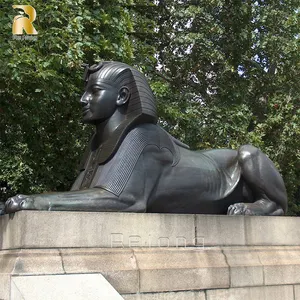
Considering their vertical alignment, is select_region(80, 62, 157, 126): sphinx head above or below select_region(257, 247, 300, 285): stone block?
above

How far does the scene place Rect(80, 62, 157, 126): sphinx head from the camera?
732 centimetres

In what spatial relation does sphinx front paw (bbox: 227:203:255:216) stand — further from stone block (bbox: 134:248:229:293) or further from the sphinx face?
the sphinx face

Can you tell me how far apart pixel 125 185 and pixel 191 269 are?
1.18 meters

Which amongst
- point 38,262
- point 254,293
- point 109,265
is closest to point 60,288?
point 38,262

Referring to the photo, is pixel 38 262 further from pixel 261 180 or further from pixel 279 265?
pixel 261 180

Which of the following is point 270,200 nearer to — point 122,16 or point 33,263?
point 33,263

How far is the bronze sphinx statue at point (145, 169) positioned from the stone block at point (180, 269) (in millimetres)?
626

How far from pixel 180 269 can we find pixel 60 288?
1613 millimetres

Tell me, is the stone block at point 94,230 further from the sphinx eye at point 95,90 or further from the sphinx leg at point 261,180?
the sphinx eye at point 95,90

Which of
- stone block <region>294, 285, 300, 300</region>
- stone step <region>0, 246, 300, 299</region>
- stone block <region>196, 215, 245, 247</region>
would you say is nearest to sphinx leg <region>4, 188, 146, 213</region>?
stone step <region>0, 246, 300, 299</region>

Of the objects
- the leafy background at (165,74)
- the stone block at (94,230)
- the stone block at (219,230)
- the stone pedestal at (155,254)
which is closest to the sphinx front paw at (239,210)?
the stone pedestal at (155,254)

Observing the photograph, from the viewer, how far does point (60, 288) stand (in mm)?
5184

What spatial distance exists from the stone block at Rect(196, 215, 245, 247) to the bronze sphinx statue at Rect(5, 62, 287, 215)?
433mm

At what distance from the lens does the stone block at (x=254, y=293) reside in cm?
661
